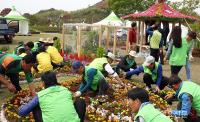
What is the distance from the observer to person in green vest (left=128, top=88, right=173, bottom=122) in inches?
194

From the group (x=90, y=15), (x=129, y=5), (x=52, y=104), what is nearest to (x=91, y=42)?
(x=52, y=104)

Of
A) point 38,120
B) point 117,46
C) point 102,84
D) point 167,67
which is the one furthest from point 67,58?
point 38,120

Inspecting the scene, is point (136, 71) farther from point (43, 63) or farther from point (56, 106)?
point (56, 106)

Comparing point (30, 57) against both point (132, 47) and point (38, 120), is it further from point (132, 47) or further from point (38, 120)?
point (132, 47)

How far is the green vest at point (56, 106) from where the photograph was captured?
18.8ft

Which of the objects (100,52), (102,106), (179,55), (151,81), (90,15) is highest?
(90,15)

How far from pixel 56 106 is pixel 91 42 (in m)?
10.1

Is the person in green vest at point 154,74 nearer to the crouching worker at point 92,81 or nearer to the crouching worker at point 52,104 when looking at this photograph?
the crouching worker at point 92,81

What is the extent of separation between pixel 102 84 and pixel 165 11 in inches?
447

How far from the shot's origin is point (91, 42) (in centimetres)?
1578

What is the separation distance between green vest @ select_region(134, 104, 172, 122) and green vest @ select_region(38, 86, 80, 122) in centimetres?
114

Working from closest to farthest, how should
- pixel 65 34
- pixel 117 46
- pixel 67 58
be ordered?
pixel 67 58
pixel 117 46
pixel 65 34

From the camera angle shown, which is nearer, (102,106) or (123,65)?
(102,106)

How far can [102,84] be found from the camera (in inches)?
359
